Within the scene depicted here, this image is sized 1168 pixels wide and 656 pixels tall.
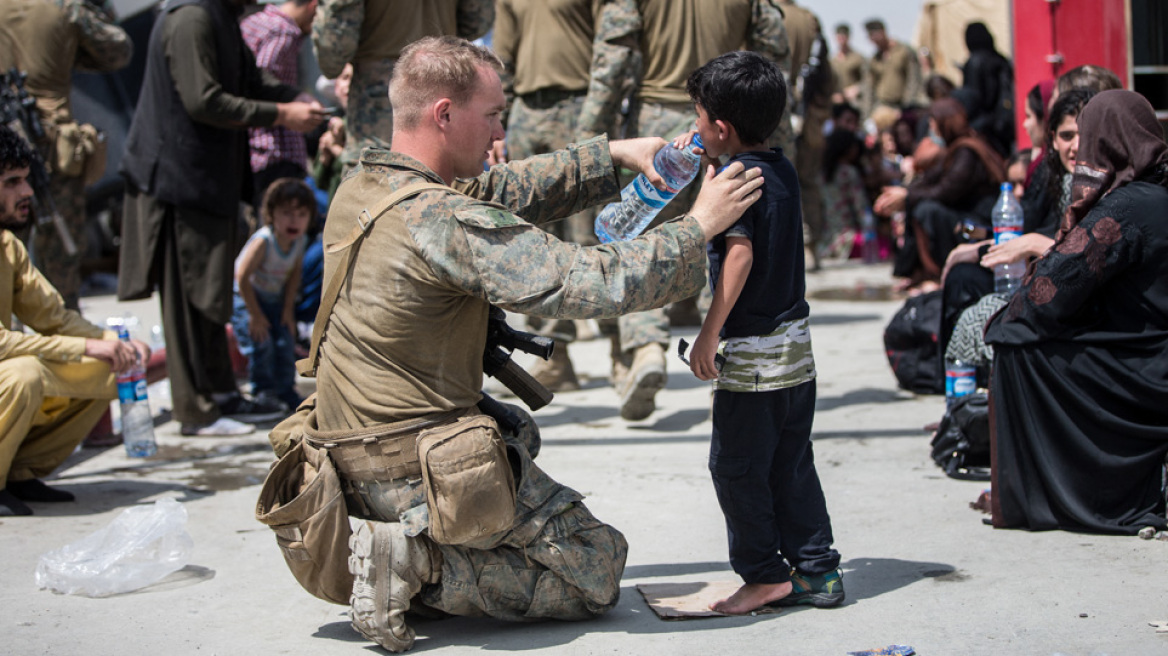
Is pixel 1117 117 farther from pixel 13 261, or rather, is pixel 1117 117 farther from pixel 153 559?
pixel 13 261

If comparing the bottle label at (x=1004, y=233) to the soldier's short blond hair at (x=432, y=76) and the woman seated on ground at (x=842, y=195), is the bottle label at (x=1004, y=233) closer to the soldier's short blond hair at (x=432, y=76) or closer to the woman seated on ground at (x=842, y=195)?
the soldier's short blond hair at (x=432, y=76)

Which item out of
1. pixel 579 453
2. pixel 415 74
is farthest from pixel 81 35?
pixel 415 74

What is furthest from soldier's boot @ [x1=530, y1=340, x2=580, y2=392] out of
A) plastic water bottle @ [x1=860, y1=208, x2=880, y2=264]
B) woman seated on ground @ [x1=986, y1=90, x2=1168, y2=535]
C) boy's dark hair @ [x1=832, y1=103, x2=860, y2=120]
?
boy's dark hair @ [x1=832, y1=103, x2=860, y2=120]

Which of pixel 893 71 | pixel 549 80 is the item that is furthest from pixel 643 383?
pixel 893 71

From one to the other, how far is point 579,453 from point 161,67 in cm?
283

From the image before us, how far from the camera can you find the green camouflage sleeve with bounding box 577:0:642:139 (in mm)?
6195

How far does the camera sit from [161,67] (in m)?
5.87

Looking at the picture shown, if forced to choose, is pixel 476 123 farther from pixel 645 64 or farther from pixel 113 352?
pixel 645 64

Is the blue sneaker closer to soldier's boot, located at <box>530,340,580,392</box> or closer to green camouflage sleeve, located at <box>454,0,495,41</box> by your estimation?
soldier's boot, located at <box>530,340,580,392</box>

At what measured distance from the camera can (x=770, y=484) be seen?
336 cm

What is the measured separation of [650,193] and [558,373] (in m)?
3.50

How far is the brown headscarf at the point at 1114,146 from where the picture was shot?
384cm

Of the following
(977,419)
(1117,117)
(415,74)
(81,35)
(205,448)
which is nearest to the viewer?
(415,74)

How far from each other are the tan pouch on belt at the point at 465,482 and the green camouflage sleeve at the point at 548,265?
0.35 metres
